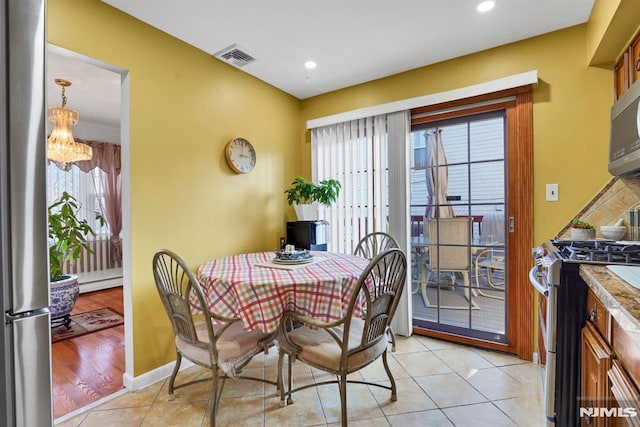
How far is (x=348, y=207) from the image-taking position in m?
3.24

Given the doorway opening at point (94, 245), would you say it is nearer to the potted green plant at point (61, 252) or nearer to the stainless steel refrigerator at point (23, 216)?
the stainless steel refrigerator at point (23, 216)

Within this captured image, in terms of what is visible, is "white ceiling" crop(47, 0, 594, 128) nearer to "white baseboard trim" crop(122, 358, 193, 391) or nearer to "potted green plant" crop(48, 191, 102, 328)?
"potted green plant" crop(48, 191, 102, 328)

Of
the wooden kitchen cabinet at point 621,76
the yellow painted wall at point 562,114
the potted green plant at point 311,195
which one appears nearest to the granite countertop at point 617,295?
the yellow painted wall at point 562,114

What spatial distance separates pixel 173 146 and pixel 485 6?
2.34 m

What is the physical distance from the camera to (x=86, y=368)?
92.4 inches

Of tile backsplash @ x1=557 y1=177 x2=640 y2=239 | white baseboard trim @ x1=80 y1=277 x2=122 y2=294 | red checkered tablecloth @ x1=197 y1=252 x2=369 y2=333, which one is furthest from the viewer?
white baseboard trim @ x1=80 y1=277 x2=122 y2=294

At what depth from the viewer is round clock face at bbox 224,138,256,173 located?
8.86 ft

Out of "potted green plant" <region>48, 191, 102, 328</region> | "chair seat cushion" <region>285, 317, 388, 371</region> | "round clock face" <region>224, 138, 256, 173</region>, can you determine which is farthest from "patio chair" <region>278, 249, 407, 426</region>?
"potted green plant" <region>48, 191, 102, 328</region>

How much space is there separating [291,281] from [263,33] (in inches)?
72.2

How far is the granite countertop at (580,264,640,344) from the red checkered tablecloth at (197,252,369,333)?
1.05 meters

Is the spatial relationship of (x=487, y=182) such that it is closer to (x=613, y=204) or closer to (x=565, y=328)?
(x=613, y=204)

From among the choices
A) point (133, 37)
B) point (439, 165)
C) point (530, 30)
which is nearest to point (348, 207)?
point (439, 165)

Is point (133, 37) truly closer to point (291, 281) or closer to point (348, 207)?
point (291, 281)

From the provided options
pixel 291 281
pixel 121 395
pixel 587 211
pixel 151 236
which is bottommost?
pixel 121 395
